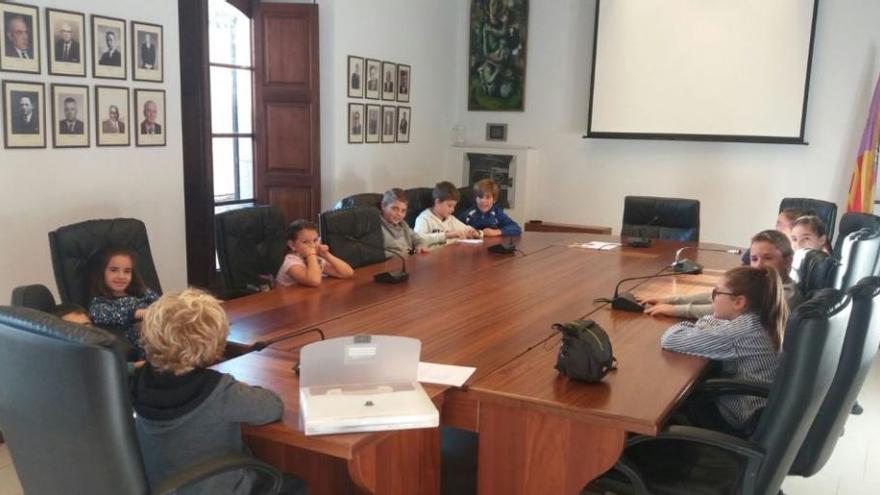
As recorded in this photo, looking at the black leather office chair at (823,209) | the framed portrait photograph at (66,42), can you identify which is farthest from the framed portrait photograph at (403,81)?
the black leather office chair at (823,209)

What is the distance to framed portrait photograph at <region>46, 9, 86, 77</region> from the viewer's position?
3770mm

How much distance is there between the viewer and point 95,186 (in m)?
4.10

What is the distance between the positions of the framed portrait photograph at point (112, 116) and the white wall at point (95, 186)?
0.04 meters

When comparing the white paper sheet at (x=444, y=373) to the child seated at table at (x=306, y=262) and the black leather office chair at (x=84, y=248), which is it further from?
the black leather office chair at (x=84, y=248)

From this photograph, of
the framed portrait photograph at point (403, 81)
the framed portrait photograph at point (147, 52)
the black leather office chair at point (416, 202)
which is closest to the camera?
the framed portrait photograph at point (147, 52)

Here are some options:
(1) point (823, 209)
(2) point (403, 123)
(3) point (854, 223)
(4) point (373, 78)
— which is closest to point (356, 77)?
(4) point (373, 78)

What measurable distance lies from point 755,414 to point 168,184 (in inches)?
137

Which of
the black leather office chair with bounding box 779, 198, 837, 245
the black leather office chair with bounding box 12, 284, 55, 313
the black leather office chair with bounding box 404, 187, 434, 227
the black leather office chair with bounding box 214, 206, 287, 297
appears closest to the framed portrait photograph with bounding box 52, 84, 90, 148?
the black leather office chair with bounding box 214, 206, 287, 297

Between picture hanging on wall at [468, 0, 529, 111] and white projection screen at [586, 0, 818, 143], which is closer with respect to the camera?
white projection screen at [586, 0, 818, 143]

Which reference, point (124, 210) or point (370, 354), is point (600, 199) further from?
point (370, 354)

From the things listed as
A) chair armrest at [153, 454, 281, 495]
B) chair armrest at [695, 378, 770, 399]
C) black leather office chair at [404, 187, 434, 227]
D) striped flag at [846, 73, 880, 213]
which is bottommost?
chair armrest at [153, 454, 281, 495]

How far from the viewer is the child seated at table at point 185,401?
1.76 m

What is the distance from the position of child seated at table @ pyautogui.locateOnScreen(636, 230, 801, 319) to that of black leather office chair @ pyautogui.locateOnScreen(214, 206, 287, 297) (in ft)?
6.16

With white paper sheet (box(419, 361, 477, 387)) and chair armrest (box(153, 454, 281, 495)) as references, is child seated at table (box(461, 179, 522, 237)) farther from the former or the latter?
chair armrest (box(153, 454, 281, 495))
